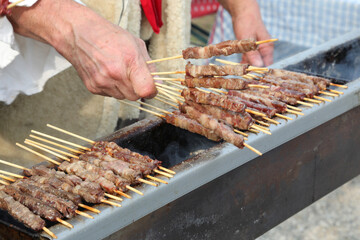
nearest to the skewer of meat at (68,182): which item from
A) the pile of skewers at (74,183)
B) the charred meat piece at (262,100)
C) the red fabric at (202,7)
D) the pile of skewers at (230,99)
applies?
the pile of skewers at (74,183)

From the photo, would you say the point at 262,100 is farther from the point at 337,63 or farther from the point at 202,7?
the point at 202,7

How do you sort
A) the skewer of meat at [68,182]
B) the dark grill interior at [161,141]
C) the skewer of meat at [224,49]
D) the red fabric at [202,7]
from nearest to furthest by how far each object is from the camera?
1. the skewer of meat at [68,182]
2. the skewer of meat at [224,49]
3. the dark grill interior at [161,141]
4. the red fabric at [202,7]

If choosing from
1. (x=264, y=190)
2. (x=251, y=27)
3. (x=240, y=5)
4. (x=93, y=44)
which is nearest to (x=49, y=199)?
(x=93, y=44)

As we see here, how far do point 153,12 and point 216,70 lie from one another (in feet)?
3.74

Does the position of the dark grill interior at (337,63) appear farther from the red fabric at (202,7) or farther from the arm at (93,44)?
the red fabric at (202,7)

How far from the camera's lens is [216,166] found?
2723 millimetres

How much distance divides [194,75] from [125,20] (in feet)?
3.36

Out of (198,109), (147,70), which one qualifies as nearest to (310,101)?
(198,109)

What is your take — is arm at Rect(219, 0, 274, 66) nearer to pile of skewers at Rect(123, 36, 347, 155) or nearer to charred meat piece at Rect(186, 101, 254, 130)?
pile of skewers at Rect(123, 36, 347, 155)

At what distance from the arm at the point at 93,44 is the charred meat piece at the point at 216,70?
27cm

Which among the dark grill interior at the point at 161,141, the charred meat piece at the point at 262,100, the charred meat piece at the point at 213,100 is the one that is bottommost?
the dark grill interior at the point at 161,141

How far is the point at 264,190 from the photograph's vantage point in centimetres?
321

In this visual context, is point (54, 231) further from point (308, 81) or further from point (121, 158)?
point (308, 81)

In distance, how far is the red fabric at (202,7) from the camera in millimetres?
7551
